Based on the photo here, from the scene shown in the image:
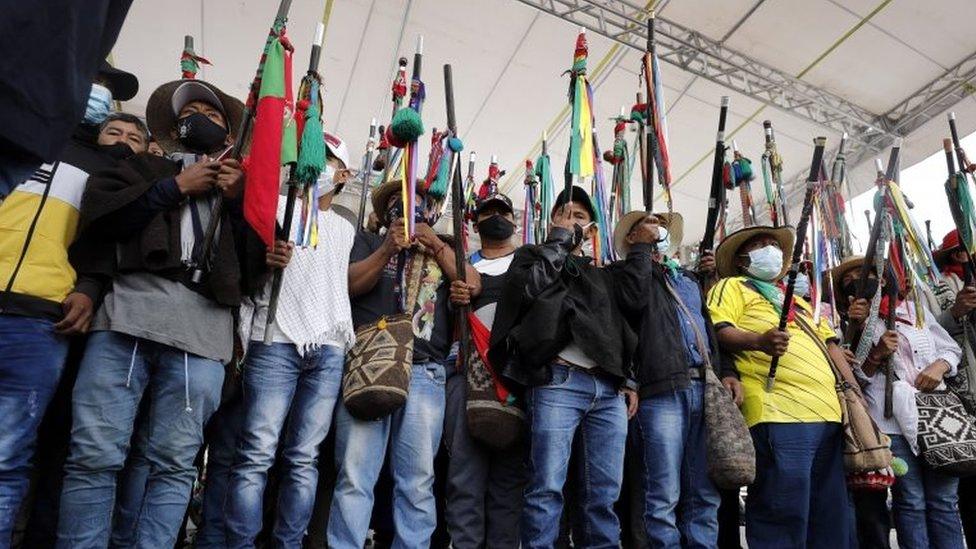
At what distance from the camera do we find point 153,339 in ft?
6.12

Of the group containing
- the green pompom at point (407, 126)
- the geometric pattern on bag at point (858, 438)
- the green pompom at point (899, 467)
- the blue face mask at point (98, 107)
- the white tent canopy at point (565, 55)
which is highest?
the white tent canopy at point (565, 55)

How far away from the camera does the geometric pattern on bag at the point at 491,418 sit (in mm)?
2365

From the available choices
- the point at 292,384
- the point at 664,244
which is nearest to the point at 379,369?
the point at 292,384

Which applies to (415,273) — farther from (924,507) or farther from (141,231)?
(924,507)

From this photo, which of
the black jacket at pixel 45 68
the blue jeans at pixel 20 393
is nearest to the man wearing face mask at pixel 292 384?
the blue jeans at pixel 20 393

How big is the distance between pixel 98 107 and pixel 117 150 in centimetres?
19

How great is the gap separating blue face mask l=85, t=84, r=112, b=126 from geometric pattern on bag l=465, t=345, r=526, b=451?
1.84m

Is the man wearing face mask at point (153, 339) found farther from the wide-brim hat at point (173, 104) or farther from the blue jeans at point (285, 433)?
the wide-brim hat at point (173, 104)

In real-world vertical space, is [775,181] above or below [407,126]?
above

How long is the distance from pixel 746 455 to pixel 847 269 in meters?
2.02

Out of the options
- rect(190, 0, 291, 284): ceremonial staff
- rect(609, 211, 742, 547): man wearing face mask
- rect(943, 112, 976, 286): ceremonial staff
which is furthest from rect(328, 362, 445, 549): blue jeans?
rect(943, 112, 976, 286): ceremonial staff

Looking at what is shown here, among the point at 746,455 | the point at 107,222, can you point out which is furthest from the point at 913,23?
the point at 107,222

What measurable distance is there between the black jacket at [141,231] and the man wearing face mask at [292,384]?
0.23 meters

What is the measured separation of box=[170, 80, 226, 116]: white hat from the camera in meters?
2.42
